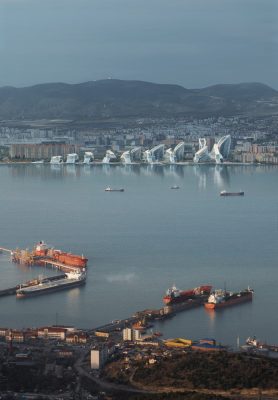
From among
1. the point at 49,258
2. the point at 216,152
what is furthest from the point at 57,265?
the point at 216,152

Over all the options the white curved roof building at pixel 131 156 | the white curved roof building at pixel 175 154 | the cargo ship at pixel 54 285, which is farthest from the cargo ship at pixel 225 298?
the white curved roof building at pixel 175 154

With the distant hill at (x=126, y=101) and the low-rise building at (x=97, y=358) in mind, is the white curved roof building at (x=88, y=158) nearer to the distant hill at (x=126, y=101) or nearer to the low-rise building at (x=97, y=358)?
the distant hill at (x=126, y=101)

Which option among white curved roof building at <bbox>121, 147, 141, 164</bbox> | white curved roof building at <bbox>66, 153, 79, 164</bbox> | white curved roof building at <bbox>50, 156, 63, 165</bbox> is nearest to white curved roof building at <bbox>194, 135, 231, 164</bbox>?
white curved roof building at <bbox>121, 147, 141, 164</bbox>

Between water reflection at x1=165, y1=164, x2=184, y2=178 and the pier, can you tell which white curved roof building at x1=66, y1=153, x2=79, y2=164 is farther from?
the pier

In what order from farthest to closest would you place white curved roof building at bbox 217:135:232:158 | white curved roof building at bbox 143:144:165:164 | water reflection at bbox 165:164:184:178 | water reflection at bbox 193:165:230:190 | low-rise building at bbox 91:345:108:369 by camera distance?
white curved roof building at bbox 217:135:232:158, white curved roof building at bbox 143:144:165:164, water reflection at bbox 165:164:184:178, water reflection at bbox 193:165:230:190, low-rise building at bbox 91:345:108:369

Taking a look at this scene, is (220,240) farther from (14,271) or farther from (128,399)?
(128,399)

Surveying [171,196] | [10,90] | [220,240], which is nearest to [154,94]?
[10,90]
